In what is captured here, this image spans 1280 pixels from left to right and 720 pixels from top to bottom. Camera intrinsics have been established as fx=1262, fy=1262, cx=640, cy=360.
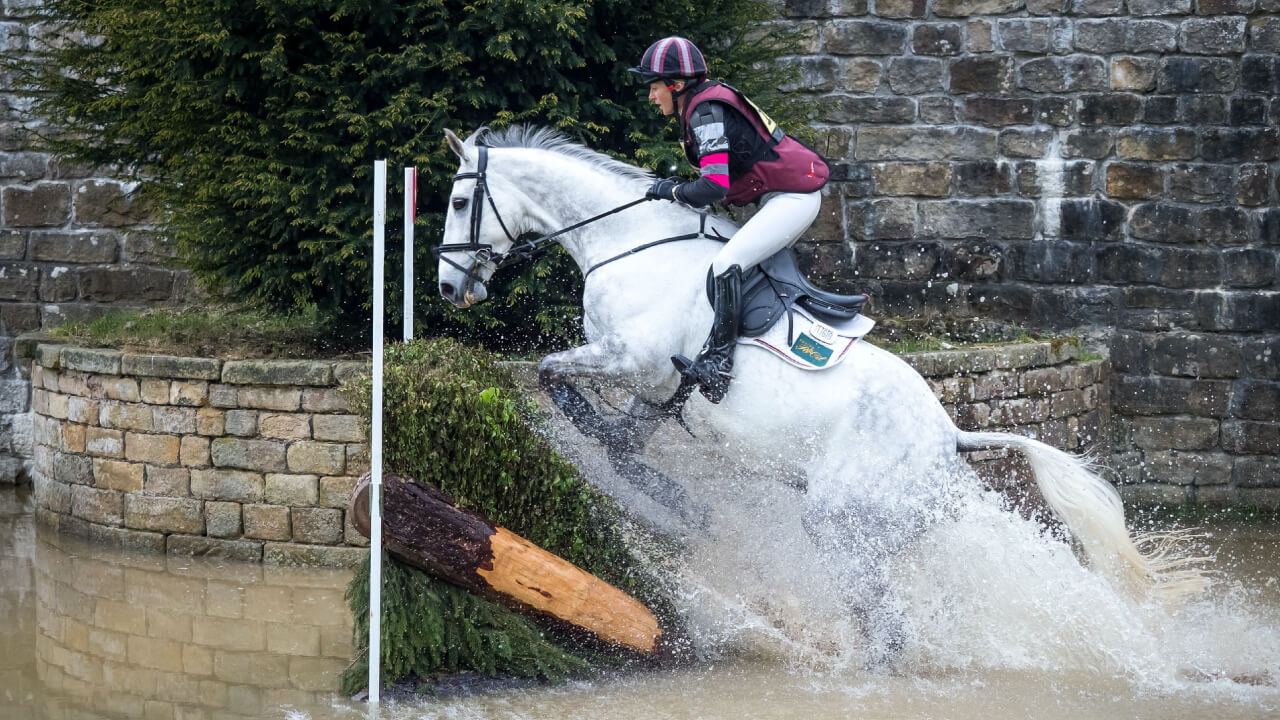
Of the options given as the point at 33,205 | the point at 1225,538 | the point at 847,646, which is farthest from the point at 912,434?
the point at 33,205

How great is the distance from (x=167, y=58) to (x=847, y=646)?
16.0 feet

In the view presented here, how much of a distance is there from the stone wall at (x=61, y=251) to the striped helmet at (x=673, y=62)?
5491 mm

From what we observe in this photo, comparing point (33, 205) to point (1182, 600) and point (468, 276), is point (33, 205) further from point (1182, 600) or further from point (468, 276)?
point (1182, 600)

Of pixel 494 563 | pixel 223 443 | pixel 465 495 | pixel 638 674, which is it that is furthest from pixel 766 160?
pixel 223 443

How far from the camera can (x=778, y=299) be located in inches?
193

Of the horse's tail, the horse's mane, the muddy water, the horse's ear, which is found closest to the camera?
the muddy water

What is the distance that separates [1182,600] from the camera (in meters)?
5.00

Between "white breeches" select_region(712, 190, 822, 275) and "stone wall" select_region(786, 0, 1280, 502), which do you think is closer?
"white breeches" select_region(712, 190, 822, 275)

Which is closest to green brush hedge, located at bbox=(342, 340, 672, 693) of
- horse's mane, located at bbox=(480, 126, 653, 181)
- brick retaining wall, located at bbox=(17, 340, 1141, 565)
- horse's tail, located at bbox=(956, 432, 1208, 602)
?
horse's mane, located at bbox=(480, 126, 653, 181)

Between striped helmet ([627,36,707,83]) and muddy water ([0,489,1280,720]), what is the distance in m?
2.32

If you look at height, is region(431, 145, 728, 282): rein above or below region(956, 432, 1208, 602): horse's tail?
above

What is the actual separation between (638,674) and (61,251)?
247 inches

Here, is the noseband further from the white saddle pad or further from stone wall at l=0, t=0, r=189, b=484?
stone wall at l=0, t=0, r=189, b=484

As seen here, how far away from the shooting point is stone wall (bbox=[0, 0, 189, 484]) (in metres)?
9.15
